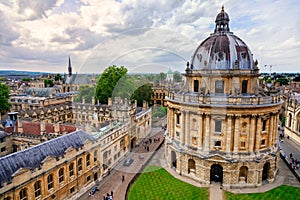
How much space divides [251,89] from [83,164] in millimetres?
21829

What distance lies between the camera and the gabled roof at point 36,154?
16.5m

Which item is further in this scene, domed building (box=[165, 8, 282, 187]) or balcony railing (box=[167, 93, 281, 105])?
domed building (box=[165, 8, 282, 187])

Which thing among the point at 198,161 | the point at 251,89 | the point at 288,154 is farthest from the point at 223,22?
the point at 288,154

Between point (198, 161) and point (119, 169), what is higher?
point (198, 161)

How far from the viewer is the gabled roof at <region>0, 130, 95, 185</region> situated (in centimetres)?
1650

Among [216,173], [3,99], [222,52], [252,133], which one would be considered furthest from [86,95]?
[252,133]

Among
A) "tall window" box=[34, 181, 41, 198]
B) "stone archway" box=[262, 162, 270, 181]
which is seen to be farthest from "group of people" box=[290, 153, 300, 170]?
"tall window" box=[34, 181, 41, 198]

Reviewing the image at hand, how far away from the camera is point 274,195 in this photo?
23281mm

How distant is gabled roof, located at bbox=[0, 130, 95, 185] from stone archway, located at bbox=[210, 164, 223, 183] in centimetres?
1502

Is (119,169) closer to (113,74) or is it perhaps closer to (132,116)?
(132,116)

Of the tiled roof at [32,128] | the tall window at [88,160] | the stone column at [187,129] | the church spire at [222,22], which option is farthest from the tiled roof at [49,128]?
the church spire at [222,22]

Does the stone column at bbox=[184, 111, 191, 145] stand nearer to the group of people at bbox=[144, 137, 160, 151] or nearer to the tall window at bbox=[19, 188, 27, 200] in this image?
the group of people at bbox=[144, 137, 160, 151]

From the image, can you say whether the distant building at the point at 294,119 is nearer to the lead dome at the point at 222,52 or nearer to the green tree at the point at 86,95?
the lead dome at the point at 222,52

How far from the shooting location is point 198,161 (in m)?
26.0
